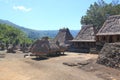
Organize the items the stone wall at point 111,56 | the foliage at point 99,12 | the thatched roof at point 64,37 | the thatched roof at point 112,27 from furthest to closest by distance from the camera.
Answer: the foliage at point 99,12 < the thatched roof at point 64,37 < the thatched roof at point 112,27 < the stone wall at point 111,56

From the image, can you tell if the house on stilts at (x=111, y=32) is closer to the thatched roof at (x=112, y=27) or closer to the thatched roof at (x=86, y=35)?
the thatched roof at (x=112, y=27)

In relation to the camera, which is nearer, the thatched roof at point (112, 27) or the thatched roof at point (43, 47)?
the thatched roof at point (112, 27)

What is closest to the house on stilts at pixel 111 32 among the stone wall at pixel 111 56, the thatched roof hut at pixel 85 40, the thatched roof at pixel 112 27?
the thatched roof at pixel 112 27

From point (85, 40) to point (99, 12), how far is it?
79.9 ft

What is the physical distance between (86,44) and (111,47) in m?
15.5

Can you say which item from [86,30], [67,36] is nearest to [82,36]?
[86,30]

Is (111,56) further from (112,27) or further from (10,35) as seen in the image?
(10,35)

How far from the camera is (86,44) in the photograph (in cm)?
3906

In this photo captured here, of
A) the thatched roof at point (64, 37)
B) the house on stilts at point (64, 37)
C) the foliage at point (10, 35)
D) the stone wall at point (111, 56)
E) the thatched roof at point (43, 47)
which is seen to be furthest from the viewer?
the foliage at point (10, 35)

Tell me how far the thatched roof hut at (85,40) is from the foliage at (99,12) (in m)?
18.9

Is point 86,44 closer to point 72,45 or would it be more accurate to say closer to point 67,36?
point 72,45

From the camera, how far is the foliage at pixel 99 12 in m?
59.0

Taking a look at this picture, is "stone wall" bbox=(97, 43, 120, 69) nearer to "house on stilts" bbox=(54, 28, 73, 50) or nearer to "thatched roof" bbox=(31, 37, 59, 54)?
"thatched roof" bbox=(31, 37, 59, 54)

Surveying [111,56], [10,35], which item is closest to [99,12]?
[10,35]
